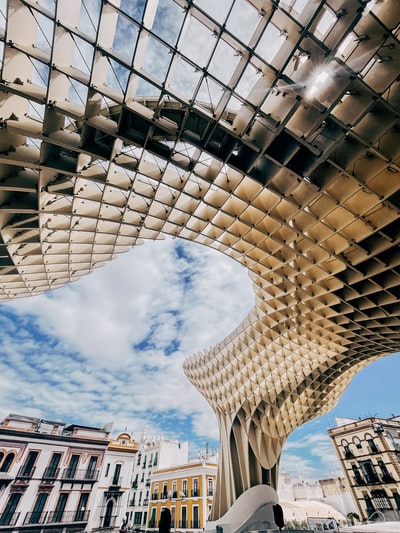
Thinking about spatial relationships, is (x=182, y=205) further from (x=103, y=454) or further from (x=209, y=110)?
(x=103, y=454)

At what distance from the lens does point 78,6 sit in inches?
258

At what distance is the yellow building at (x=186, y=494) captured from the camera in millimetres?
42281

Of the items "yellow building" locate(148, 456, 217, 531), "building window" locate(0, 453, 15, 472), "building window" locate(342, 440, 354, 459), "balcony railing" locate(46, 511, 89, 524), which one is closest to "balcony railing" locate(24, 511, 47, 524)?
"balcony railing" locate(46, 511, 89, 524)

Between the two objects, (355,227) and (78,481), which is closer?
(355,227)

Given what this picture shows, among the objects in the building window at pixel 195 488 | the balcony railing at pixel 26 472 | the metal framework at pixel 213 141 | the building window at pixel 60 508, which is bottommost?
the building window at pixel 60 508

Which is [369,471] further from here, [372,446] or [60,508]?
[60,508]

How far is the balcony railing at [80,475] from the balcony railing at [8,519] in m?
5.14

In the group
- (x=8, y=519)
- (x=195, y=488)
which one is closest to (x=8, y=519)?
(x=8, y=519)

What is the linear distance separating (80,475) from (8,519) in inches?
300

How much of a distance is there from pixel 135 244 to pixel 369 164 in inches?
491

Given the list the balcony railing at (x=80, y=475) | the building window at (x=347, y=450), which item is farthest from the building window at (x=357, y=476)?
the balcony railing at (x=80, y=475)

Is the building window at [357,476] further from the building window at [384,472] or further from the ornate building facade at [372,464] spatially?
Answer: the building window at [384,472]

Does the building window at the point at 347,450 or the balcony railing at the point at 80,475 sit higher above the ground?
the building window at the point at 347,450

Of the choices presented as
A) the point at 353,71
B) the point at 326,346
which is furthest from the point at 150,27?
the point at 326,346
